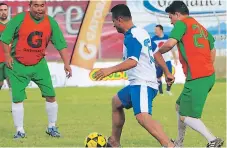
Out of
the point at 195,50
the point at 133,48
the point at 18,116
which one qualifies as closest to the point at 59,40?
the point at 18,116

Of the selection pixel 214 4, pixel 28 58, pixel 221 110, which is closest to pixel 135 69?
Answer: pixel 28 58

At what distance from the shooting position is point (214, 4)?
1447 inches

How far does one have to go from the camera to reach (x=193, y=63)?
11.0 m

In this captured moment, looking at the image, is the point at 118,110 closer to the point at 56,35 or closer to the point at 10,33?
the point at 56,35

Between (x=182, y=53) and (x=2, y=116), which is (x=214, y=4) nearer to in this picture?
(x=2, y=116)

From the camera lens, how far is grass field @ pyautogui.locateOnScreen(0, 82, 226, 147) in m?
12.5

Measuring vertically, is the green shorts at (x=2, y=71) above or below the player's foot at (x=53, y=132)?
above

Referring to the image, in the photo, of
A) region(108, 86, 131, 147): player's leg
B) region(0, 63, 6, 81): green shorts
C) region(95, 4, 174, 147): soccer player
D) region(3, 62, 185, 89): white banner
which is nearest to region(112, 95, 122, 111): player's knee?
region(108, 86, 131, 147): player's leg

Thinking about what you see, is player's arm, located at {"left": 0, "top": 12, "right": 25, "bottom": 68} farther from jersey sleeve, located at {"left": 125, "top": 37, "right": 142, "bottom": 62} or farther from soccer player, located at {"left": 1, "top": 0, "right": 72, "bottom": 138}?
jersey sleeve, located at {"left": 125, "top": 37, "right": 142, "bottom": 62}

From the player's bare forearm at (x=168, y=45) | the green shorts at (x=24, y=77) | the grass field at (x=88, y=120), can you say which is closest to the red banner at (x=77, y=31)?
the grass field at (x=88, y=120)

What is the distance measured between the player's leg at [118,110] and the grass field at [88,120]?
27.5 inches

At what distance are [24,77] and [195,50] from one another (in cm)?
343

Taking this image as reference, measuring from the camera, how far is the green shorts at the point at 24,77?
1308cm

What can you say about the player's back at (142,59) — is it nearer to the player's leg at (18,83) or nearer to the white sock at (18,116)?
the player's leg at (18,83)
